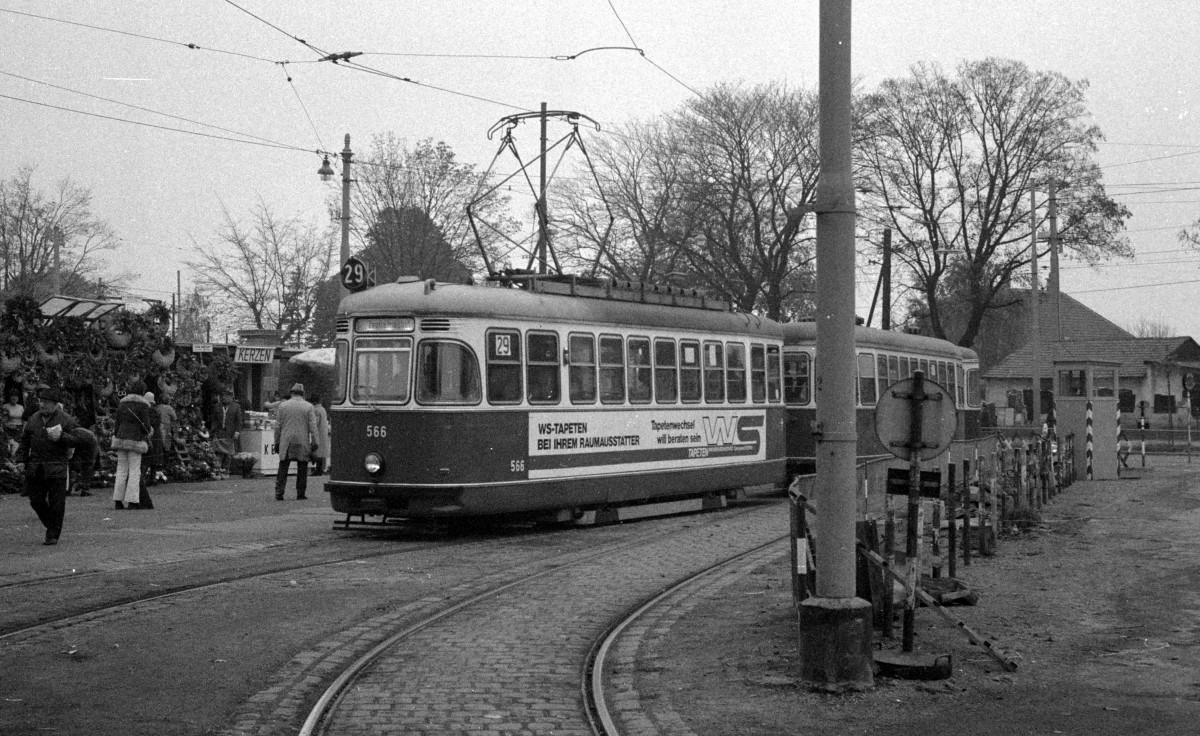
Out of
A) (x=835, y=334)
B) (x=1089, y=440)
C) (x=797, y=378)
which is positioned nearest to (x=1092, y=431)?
(x=1089, y=440)

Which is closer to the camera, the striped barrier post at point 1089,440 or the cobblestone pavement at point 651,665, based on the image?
the cobblestone pavement at point 651,665

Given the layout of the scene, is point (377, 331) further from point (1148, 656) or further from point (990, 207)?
point (990, 207)

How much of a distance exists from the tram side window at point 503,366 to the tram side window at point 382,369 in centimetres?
95

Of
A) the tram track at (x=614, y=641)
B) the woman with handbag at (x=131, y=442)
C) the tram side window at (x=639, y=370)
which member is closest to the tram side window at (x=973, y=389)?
the tram side window at (x=639, y=370)

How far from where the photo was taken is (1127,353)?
72.3 m

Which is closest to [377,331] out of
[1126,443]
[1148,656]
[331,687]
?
[331,687]

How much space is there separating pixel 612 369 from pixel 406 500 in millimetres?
3584

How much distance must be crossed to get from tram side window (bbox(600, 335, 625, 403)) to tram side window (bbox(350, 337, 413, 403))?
9.75 feet

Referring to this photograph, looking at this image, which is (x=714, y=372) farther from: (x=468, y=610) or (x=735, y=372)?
(x=468, y=610)

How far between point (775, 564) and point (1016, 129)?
140 ft

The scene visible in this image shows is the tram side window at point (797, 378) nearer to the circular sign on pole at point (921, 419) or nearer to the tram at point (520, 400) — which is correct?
the tram at point (520, 400)

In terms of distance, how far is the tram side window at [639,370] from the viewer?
709 inches

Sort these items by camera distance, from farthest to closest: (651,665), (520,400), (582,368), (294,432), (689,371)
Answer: (294,432), (689,371), (582,368), (520,400), (651,665)

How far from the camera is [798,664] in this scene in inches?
326
